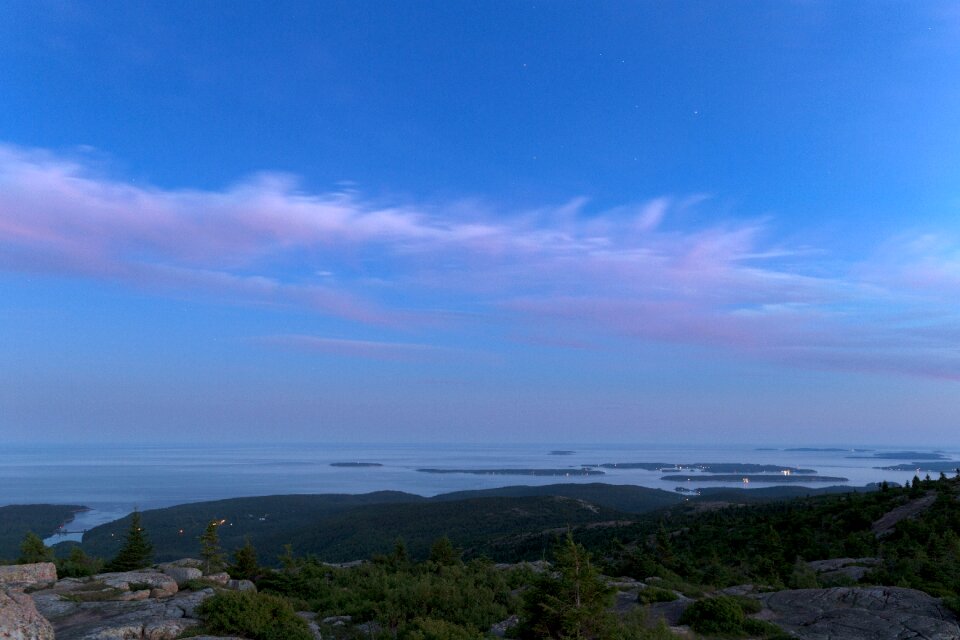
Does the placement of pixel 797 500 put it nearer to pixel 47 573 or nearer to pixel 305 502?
pixel 47 573

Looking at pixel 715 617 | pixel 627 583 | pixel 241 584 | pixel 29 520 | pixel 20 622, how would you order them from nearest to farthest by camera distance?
pixel 20 622 < pixel 715 617 < pixel 241 584 < pixel 627 583 < pixel 29 520

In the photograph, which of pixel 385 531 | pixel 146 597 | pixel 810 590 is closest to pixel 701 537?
pixel 810 590

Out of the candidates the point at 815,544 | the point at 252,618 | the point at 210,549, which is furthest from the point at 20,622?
the point at 815,544

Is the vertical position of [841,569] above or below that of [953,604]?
below

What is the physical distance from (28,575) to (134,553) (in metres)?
9.52

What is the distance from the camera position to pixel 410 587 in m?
18.8

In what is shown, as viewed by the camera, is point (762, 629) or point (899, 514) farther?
point (899, 514)

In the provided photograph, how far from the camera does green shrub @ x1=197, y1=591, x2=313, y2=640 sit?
13688 millimetres

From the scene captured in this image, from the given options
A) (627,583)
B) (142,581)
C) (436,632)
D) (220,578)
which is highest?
(436,632)

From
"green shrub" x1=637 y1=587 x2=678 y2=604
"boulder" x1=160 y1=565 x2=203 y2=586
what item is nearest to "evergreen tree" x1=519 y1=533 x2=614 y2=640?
"green shrub" x1=637 y1=587 x2=678 y2=604

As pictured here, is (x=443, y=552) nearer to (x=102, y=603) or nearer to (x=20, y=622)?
(x=102, y=603)

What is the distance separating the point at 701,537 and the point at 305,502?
5806 inches

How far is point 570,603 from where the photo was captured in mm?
12750

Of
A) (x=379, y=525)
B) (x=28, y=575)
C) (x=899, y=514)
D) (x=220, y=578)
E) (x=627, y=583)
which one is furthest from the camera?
(x=379, y=525)
